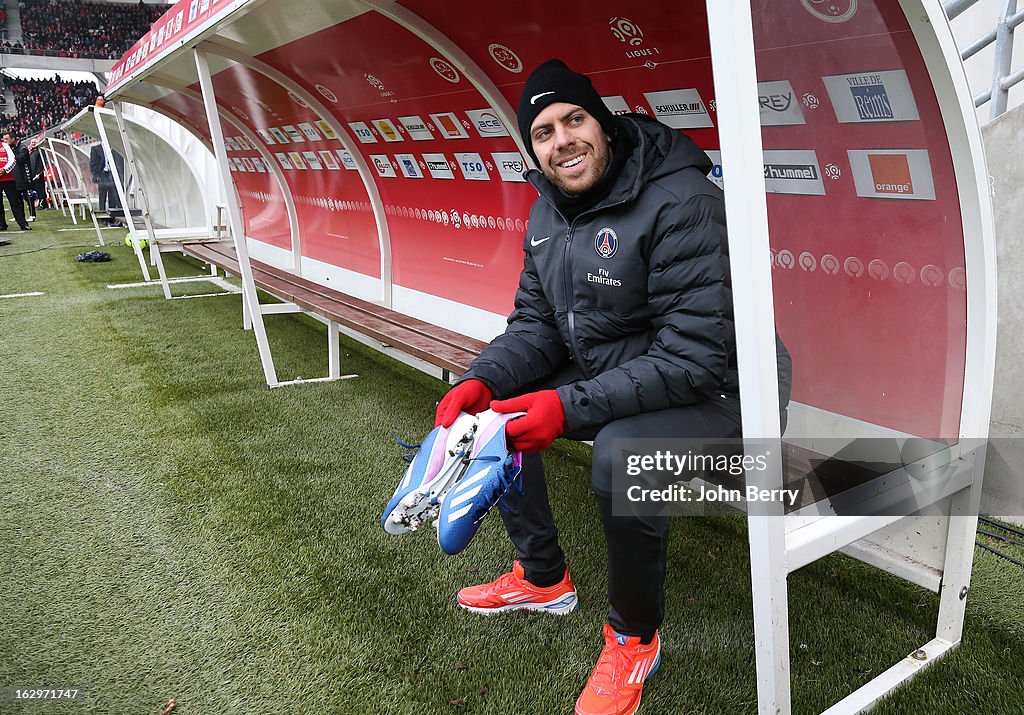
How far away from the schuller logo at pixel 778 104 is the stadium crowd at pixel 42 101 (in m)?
43.9

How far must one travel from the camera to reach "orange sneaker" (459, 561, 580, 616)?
231 cm

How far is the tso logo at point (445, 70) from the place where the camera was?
12.5ft

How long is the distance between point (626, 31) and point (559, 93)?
97 centimetres

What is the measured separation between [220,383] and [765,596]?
403 centimetres

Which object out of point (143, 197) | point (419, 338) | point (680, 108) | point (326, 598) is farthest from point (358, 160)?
point (326, 598)

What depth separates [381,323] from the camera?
426 centimetres

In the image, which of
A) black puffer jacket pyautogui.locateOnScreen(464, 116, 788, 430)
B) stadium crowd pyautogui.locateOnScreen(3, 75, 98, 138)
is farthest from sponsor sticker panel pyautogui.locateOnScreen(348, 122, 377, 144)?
stadium crowd pyautogui.locateOnScreen(3, 75, 98, 138)

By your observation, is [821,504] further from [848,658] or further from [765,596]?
[848,658]

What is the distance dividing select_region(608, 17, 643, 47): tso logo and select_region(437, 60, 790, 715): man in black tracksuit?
84 cm

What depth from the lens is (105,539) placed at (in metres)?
2.86

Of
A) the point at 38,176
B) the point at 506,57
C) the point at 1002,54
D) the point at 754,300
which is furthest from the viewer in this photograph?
the point at 38,176

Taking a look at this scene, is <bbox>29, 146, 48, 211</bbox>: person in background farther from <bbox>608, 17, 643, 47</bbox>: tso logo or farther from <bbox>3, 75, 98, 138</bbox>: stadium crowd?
<bbox>608, 17, 643, 47</bbox>: tso logo

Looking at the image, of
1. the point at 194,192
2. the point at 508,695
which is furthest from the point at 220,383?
the point at 194,192

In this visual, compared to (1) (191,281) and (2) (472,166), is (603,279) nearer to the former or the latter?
(2) (472,166)
